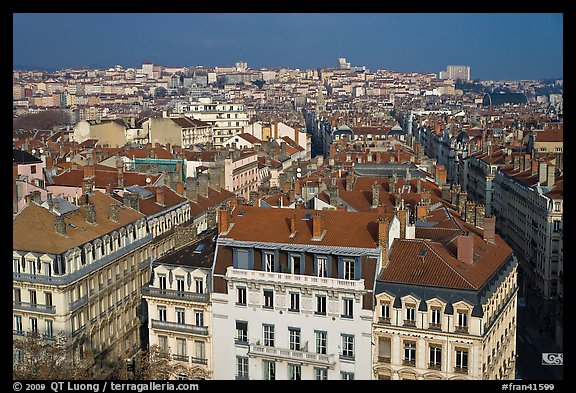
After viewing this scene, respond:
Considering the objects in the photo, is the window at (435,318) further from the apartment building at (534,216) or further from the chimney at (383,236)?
the apartment building at (534,216)

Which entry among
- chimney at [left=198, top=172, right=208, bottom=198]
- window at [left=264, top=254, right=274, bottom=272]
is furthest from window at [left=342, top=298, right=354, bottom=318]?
chimney at [left=198, top=172, right=208, bottom=198]

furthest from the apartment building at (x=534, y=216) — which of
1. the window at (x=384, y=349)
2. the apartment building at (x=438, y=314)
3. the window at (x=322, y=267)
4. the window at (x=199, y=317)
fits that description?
the window at (x=199, y=317)

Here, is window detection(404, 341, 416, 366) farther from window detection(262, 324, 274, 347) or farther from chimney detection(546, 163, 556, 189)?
chimney detection(546, 163, 556, 189)

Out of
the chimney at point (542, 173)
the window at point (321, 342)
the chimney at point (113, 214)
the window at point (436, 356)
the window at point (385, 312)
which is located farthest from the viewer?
the chimney at point (542, 173)

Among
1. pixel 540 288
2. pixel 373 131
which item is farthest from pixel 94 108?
pixel 540 288

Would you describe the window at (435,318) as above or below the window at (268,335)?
above

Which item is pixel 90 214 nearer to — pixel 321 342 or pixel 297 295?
pixel 297 295
